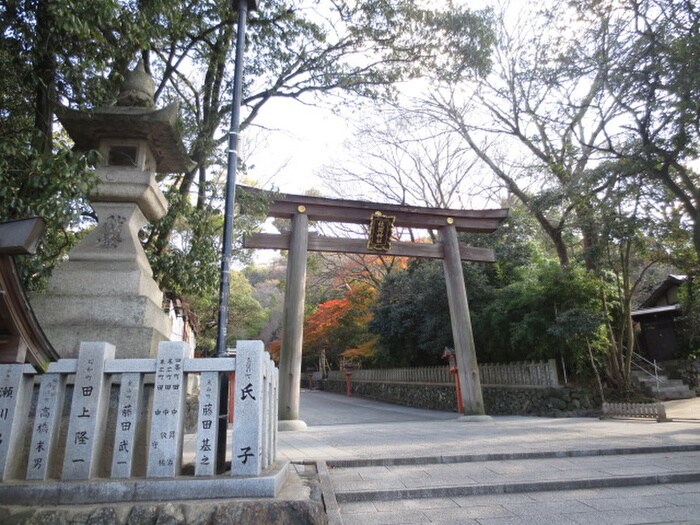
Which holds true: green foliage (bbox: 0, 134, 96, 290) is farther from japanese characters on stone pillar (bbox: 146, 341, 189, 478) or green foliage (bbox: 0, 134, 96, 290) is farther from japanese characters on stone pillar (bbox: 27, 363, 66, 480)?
japanese characters on stone pillar (bbox: 146, 341, 189, 478)

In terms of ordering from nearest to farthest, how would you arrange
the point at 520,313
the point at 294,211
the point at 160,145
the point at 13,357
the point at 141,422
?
the point at 13,357 → the point at 141,422 → the point at 160,145 → the point at 294,211 → the point at 520,313

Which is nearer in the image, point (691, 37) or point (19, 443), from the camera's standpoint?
point (19, 443)

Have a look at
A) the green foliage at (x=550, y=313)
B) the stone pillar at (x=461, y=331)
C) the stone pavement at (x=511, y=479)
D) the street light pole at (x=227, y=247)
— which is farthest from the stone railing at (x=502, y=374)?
the street light pole at (x=227, y=247)

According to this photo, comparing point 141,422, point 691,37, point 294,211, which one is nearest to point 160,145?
point 141,422

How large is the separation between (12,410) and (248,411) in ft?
5.58

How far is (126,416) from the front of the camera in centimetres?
322

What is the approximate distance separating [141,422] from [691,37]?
32.9 feet

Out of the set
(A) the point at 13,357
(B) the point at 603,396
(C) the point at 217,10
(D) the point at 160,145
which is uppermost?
(C) the point at 217,10

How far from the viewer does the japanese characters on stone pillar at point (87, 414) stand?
3109 mm

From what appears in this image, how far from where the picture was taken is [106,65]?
21.3 feet

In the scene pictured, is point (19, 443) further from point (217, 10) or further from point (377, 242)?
point (377, 242)

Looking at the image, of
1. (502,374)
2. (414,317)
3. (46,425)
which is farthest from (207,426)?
(414,317)

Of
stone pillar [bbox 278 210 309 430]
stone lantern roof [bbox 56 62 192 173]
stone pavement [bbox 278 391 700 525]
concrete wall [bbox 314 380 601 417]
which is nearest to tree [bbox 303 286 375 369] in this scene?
concrete wall [bbox 314 380 601 417]

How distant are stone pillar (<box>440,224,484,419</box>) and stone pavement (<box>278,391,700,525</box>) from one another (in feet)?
14.3
